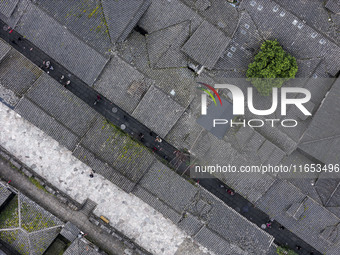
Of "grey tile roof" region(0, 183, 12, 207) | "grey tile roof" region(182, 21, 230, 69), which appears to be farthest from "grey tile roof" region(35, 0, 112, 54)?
"grey tile roof" region(0, 183, 12, 207)

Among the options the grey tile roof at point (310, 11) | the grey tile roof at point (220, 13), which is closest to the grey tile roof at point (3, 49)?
the grey tile roof at point (220, 13)

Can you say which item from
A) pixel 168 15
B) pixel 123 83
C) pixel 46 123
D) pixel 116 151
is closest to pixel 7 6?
pixel 46 123

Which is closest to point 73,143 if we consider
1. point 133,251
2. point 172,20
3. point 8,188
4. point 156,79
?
point 8,188

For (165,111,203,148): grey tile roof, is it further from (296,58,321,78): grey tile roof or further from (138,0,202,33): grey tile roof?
(296,58,321,78): grey tile roof

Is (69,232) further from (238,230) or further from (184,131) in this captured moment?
(238,230)

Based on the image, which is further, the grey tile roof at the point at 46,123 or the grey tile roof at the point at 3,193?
the grey tile roof at the point at 3,193

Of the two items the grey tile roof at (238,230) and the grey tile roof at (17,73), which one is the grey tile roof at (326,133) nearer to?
the grey tile roof at (238,230)
